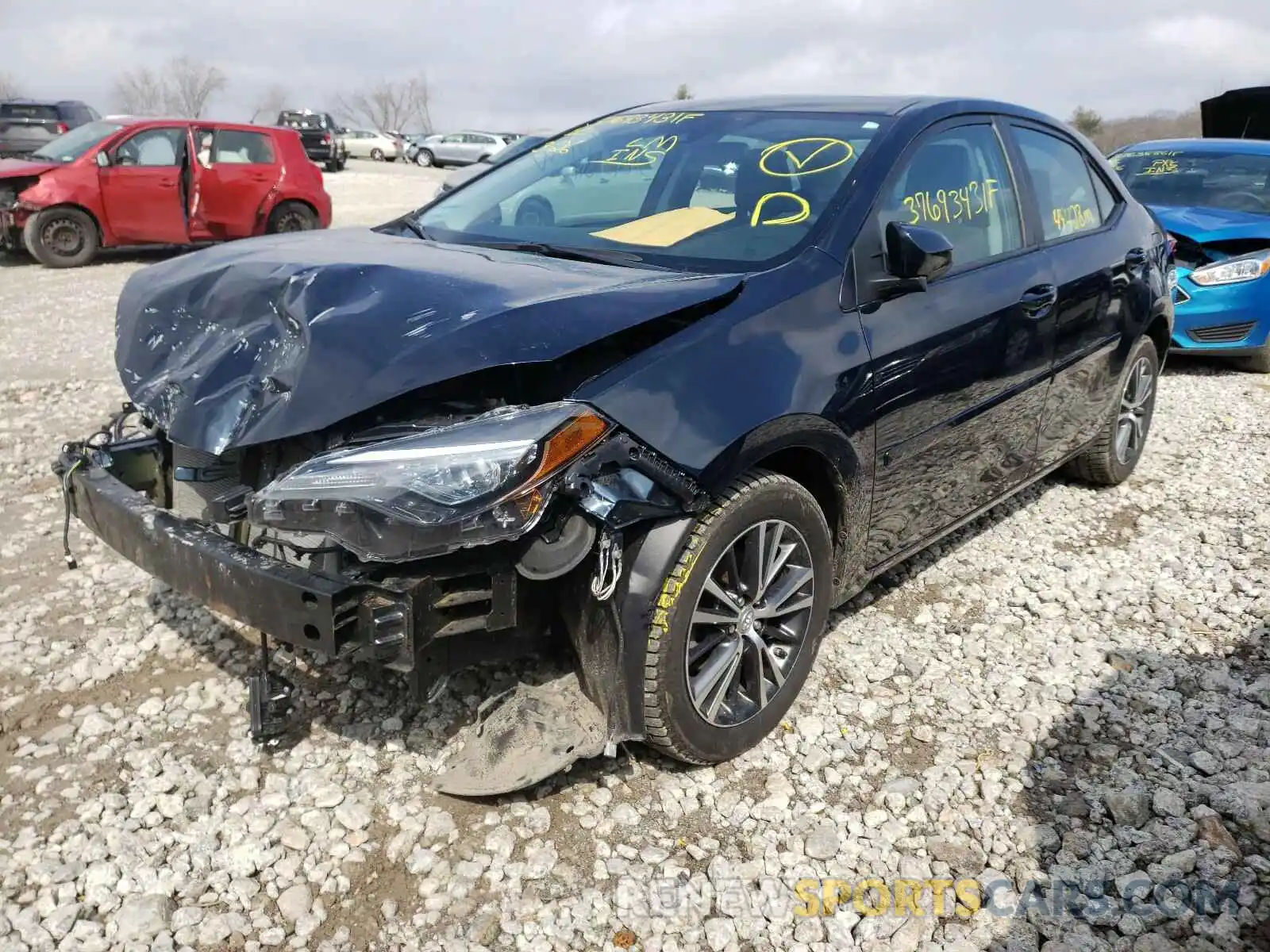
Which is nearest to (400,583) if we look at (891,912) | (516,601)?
(516,601)

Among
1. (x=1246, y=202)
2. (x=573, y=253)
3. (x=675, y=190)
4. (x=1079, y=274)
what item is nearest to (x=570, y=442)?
(x=573, y=253)

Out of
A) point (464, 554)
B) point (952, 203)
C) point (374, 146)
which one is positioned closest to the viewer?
point (464, 554)

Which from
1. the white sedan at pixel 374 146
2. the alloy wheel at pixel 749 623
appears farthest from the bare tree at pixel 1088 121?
the alloy wheel at pixel 749 623

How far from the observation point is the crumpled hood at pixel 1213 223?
23.7ft

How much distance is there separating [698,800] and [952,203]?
2.15 m

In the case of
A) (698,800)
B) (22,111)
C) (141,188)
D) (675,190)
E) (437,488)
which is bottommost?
(698,800)

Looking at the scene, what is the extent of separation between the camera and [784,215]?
3.03m

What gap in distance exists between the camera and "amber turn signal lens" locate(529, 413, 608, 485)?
85.0 inches

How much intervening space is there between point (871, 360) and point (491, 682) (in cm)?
150

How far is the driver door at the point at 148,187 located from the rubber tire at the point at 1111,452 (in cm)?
1048

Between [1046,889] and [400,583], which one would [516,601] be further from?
[1046,889]

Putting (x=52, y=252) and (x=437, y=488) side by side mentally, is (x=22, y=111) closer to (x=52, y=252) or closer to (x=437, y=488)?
(x=52, y=252)

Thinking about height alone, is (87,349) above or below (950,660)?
above

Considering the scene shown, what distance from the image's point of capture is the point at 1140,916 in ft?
7.61
